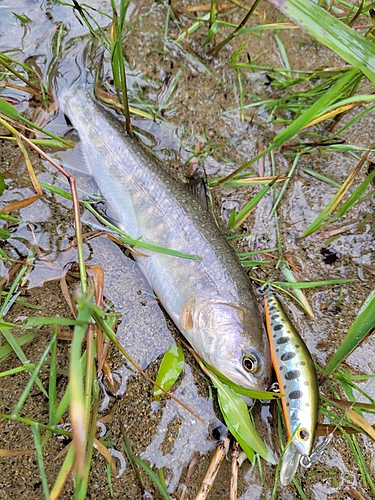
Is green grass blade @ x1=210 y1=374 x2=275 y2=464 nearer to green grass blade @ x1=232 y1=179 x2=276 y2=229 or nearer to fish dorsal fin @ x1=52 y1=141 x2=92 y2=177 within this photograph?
green grass blade @ x1=232 y1=179 x2=276 y2=229

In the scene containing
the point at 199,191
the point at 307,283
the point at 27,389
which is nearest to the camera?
the point at 27,389

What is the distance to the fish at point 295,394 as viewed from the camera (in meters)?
2.29

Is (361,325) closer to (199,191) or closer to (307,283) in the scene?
(307,283)

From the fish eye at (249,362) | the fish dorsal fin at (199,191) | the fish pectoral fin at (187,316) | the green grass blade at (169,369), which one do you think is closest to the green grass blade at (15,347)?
the green grass blade at (169,369)

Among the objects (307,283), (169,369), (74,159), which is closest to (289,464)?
(169,369)

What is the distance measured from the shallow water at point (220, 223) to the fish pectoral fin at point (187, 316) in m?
0.18

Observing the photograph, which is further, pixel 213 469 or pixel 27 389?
pixel 213 469

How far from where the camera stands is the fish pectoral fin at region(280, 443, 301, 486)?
7.63ft

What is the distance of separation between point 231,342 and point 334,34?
5.71 ft

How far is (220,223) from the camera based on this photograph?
3.21 m

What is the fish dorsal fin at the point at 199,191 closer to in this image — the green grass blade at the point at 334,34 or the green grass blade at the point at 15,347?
the green grass blade at the point at 334,34

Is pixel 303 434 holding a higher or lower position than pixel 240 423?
higher

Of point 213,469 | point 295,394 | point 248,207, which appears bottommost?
point 213,469

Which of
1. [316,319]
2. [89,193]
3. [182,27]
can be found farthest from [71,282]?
[182,27]
